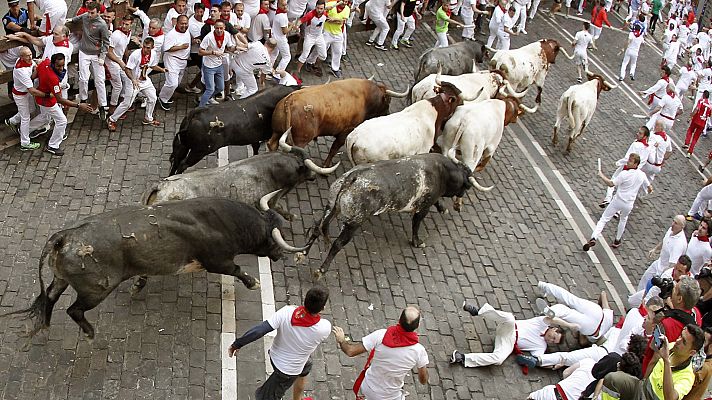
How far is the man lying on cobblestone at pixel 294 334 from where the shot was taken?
6.56 metres

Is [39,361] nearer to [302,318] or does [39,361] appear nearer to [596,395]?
[302,318]

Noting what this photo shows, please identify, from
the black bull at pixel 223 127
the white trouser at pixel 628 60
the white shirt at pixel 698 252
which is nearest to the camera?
the black bull at pixel 223 127

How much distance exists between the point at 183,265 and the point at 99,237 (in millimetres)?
1127

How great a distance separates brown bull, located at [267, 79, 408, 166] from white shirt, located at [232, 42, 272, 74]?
6.25ft

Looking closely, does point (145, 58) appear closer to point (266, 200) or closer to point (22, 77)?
point (22, 77)

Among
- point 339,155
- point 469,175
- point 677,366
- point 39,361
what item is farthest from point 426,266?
point 39,361

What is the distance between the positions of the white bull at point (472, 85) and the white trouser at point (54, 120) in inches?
249

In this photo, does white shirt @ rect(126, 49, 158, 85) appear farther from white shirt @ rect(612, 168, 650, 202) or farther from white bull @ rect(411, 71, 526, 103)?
white shirt @ rect(612, 168, 650, 202)

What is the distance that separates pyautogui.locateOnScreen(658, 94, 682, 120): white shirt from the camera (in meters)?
16.7

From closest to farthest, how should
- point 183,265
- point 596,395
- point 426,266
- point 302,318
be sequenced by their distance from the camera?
point 302,318 → point 596,395 → point 183,265 → point 426,266

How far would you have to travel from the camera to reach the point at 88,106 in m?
11.8

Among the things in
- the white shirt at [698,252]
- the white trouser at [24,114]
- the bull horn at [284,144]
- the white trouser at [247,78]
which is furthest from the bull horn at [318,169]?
the white shirt at [698,252]

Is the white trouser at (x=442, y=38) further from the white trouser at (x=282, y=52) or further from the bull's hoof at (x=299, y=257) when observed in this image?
the bull's hoof at (x=299, y=257)

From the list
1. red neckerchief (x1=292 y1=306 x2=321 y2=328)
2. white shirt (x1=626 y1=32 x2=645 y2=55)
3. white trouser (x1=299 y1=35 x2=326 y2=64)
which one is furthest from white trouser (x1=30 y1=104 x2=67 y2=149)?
white shirt (x1=626 y1=32 x2=645 y2=55)
